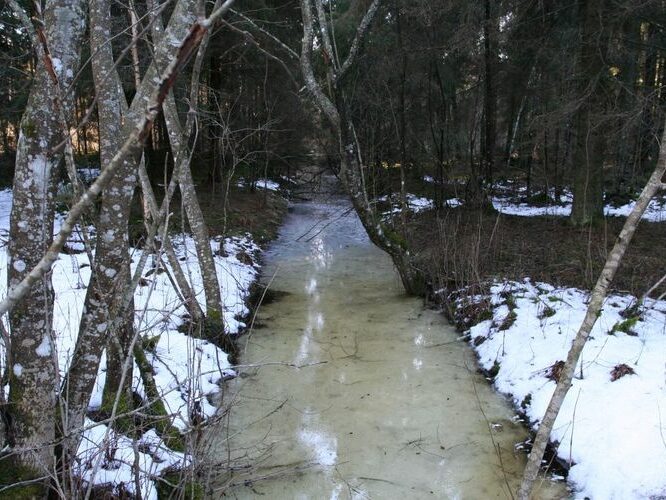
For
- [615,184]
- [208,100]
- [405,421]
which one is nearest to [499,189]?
[615,184]

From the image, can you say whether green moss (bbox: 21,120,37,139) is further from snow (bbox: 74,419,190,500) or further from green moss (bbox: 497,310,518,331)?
green moss (bbox: 497,310,518,331)

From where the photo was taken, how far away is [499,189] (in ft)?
56.2

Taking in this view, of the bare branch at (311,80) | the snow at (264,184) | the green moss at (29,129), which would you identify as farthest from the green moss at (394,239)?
the snow at (264,184)

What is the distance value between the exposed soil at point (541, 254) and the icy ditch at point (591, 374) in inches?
18.0

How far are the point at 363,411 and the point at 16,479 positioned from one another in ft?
9.56

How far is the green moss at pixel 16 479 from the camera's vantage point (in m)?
2.37

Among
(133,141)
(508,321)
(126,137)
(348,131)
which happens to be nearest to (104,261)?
(126,137)

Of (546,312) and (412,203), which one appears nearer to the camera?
(546,312)

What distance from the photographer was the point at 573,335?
514 cm

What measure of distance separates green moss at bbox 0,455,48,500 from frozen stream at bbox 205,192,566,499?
→ 1079 mm

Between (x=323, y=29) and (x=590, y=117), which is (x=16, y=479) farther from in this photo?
(x=590, y=117)

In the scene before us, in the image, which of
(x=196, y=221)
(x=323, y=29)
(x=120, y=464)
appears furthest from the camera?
(x=323, y=29)

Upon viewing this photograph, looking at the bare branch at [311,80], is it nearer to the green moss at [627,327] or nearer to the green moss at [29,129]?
the green moss at [627,327]

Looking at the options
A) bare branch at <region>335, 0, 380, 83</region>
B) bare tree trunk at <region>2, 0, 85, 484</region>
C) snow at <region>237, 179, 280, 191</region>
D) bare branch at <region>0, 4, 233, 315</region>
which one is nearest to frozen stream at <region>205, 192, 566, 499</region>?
bare tree trunk at <region>2, 0, 85, 484</region>
